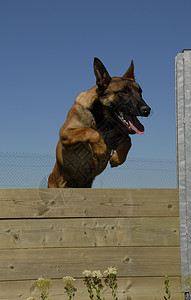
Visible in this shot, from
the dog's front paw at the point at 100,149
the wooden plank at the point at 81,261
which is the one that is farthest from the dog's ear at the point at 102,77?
the wooden plank at the point at 81,261

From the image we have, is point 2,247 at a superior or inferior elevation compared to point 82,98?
inferior

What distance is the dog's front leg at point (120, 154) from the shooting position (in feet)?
11.3

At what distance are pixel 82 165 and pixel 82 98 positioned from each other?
26.0 inches

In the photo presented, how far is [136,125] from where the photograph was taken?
3238mm

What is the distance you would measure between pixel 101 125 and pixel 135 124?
0.37m

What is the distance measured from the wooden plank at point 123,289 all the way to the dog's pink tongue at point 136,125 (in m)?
1.28

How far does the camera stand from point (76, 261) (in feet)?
9.67

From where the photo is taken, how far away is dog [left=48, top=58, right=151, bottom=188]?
327 cm

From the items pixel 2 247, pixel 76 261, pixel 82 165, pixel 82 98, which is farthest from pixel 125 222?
pixel 82 98

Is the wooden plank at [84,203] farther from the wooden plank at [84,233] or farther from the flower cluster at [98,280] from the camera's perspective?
the flower cluster at [98,280]

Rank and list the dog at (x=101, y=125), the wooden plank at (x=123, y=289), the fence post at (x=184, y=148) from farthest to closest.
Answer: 1. the dog at (x=101, y=125)
2. the fence post at (x=184, y=148)
3. the wooden plank at (x=123, y=289)

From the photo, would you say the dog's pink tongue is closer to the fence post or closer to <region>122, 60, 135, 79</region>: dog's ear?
the fence post

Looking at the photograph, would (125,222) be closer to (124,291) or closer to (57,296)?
(124,291)

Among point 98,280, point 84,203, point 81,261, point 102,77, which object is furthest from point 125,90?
point 98,280
